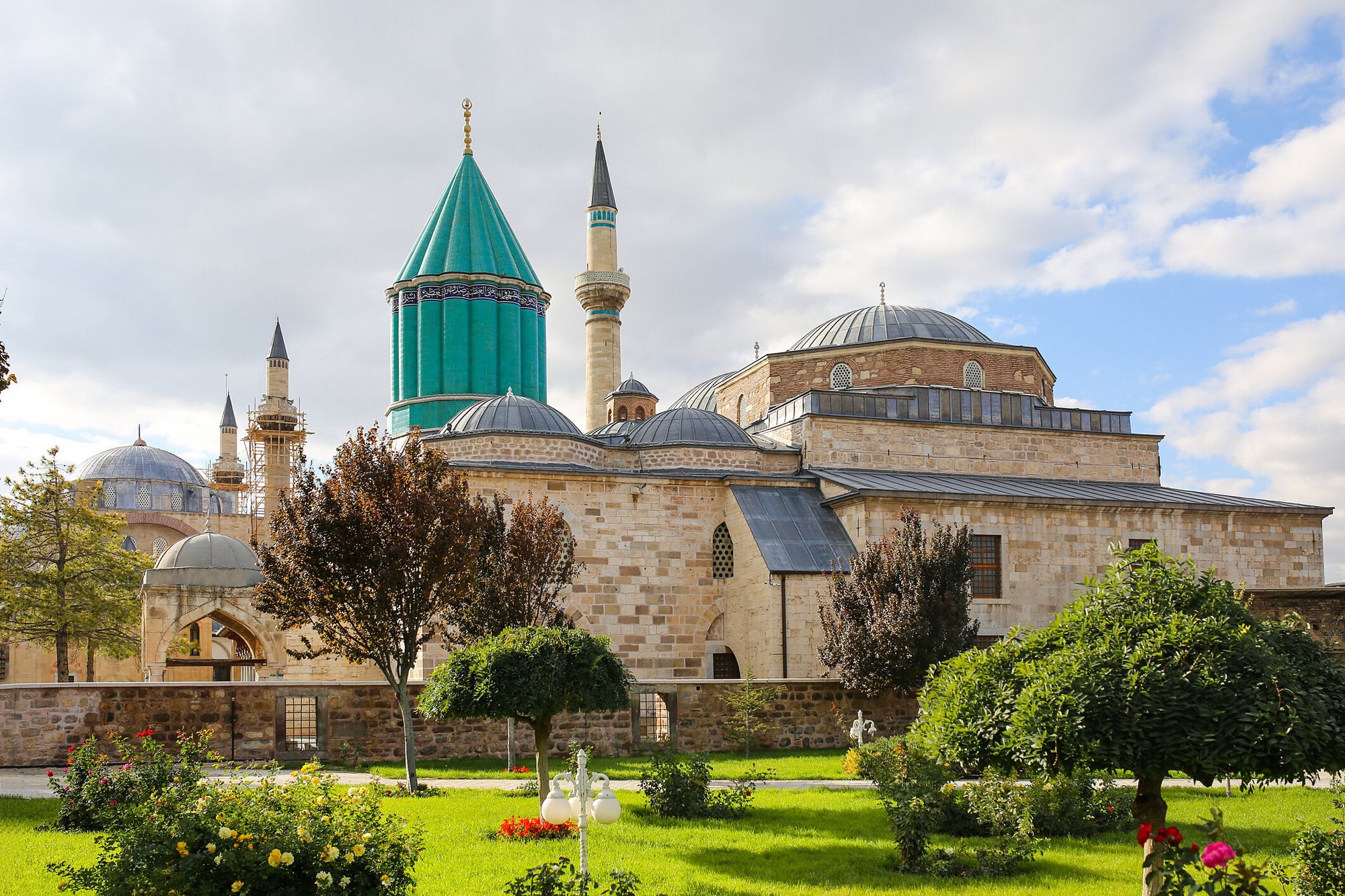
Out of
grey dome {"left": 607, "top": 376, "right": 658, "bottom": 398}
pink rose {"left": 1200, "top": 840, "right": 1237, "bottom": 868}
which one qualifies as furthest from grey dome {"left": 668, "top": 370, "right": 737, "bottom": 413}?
pink rose {"left": 1200, "top": 840, "right": 1237, "bottom": 868}

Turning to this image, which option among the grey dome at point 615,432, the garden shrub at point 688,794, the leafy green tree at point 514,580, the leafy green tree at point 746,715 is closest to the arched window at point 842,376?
the grey dome at point 615,432

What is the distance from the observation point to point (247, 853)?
6.14 m

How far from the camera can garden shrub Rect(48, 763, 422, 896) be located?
240 inches

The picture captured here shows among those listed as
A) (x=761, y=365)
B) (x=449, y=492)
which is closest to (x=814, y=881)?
(x=449, y=492)

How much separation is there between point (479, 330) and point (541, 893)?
2654 cm

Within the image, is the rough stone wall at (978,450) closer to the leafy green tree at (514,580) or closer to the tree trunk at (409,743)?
the leafy green tree at (514,580)

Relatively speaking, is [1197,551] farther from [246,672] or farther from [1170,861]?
[246,672]

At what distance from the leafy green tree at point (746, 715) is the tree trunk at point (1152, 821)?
380 inches

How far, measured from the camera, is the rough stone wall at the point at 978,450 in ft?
78.5

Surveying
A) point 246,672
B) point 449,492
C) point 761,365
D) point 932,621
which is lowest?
point 246,672

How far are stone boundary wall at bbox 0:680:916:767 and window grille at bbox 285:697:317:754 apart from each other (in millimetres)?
150

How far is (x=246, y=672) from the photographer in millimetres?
29188

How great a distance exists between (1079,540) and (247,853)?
19.4m

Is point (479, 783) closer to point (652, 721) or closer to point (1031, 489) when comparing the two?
point (652, 721)
